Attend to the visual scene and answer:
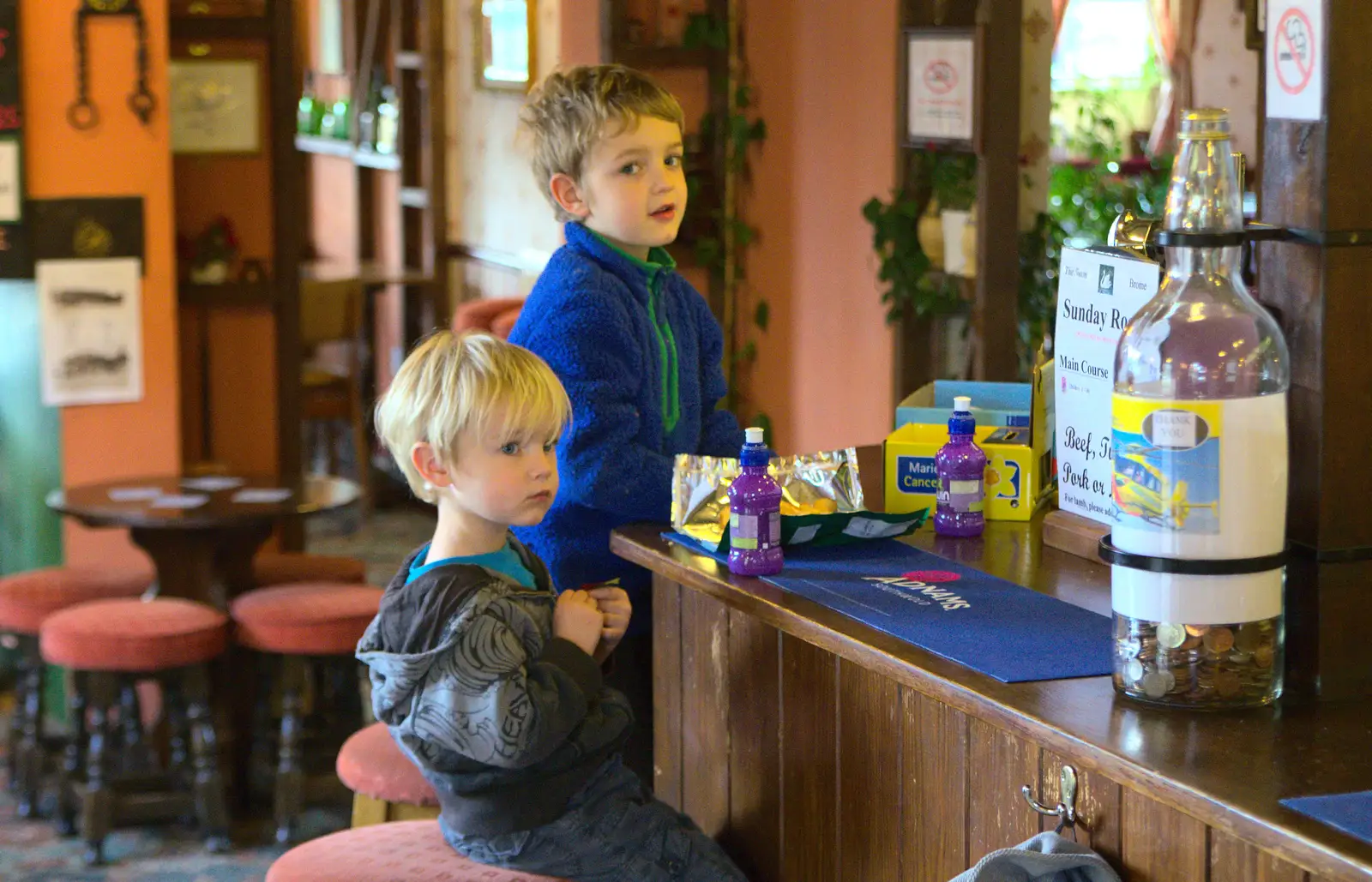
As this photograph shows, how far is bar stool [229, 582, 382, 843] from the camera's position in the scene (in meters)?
4.06

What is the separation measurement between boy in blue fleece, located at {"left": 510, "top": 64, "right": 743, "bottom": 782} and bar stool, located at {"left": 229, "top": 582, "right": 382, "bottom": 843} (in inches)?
62.2

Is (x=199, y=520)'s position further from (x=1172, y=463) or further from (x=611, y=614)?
(x=1172, y=463)

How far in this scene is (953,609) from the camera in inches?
73.9

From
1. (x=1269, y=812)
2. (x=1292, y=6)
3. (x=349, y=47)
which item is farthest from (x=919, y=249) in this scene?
(x=349, y=47)

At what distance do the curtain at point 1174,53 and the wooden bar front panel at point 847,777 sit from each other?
7.38m

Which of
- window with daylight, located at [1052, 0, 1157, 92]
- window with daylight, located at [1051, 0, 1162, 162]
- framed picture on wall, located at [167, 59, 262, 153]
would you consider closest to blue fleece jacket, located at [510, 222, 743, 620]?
framed picture on wall, located at [167, 59, 262, 153]

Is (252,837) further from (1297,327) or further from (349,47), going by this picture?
(349,47)

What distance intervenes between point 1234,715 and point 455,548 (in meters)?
0.95

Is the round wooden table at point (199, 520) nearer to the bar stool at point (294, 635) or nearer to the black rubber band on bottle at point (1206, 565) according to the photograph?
the bar stool at point (294, 635)

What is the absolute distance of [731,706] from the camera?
7.32ft

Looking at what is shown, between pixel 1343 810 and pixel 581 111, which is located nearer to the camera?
pixel 1343 810

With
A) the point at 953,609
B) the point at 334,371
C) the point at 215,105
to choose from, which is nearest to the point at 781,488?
the point at 953,609

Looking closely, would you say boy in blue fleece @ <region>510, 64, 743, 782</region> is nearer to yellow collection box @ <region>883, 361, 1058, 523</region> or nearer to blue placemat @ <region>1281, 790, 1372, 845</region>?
yellow collection box @ <region>883, 361, 1058, 523</region>

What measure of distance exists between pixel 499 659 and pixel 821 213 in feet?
11.2
